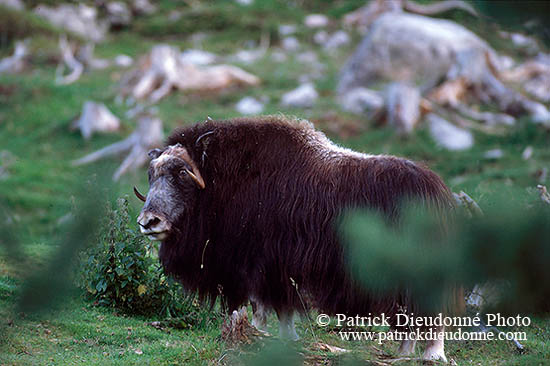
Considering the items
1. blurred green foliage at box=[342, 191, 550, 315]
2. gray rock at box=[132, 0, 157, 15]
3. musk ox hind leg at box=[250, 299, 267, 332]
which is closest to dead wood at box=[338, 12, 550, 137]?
musk ox hind leg at box=[250, 299, 267, 332]

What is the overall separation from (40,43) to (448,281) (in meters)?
17.1

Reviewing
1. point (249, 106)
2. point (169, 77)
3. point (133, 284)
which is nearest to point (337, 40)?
point (169, 77)

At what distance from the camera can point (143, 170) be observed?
1012cm

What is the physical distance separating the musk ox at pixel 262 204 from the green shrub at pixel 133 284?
42 cm

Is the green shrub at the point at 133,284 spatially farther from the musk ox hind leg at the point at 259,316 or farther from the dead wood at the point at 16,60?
the dead wood at the point at 16,60

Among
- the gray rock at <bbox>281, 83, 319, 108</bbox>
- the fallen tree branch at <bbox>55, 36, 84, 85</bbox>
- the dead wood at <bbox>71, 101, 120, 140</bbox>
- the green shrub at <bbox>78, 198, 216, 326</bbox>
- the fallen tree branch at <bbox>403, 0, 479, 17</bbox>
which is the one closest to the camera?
the green shrub at <bbox>78, 198, 216, 326</bbox>

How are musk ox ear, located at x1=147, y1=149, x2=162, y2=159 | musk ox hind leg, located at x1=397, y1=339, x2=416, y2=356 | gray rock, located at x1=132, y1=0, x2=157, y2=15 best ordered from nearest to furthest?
musk ox hind leg, located at x1=397, y1=339, x2=416, y2=356
musk ox ear, located at x1=147, y1=149, x2=162, y2=159
gray rock, located at x1=132, y1=0, x2=157, y2=15

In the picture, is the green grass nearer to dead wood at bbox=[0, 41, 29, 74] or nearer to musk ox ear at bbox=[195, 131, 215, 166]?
dead wood at bbox=[0, 41, 29, 74]

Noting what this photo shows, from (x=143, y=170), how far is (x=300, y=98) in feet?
11.3

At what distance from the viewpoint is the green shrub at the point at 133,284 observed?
432 cm

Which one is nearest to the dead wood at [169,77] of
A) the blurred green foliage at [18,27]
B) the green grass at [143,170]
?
the green grass at [143,170]

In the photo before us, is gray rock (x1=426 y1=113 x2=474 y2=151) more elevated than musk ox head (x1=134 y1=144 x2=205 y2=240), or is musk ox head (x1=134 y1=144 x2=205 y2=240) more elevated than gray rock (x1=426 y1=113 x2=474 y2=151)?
musk ox head (x1=134 y1=144 x2=205 y2=240)

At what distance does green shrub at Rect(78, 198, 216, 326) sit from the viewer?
432 cm

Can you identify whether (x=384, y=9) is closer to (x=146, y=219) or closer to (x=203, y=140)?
(x=203, y=140)
